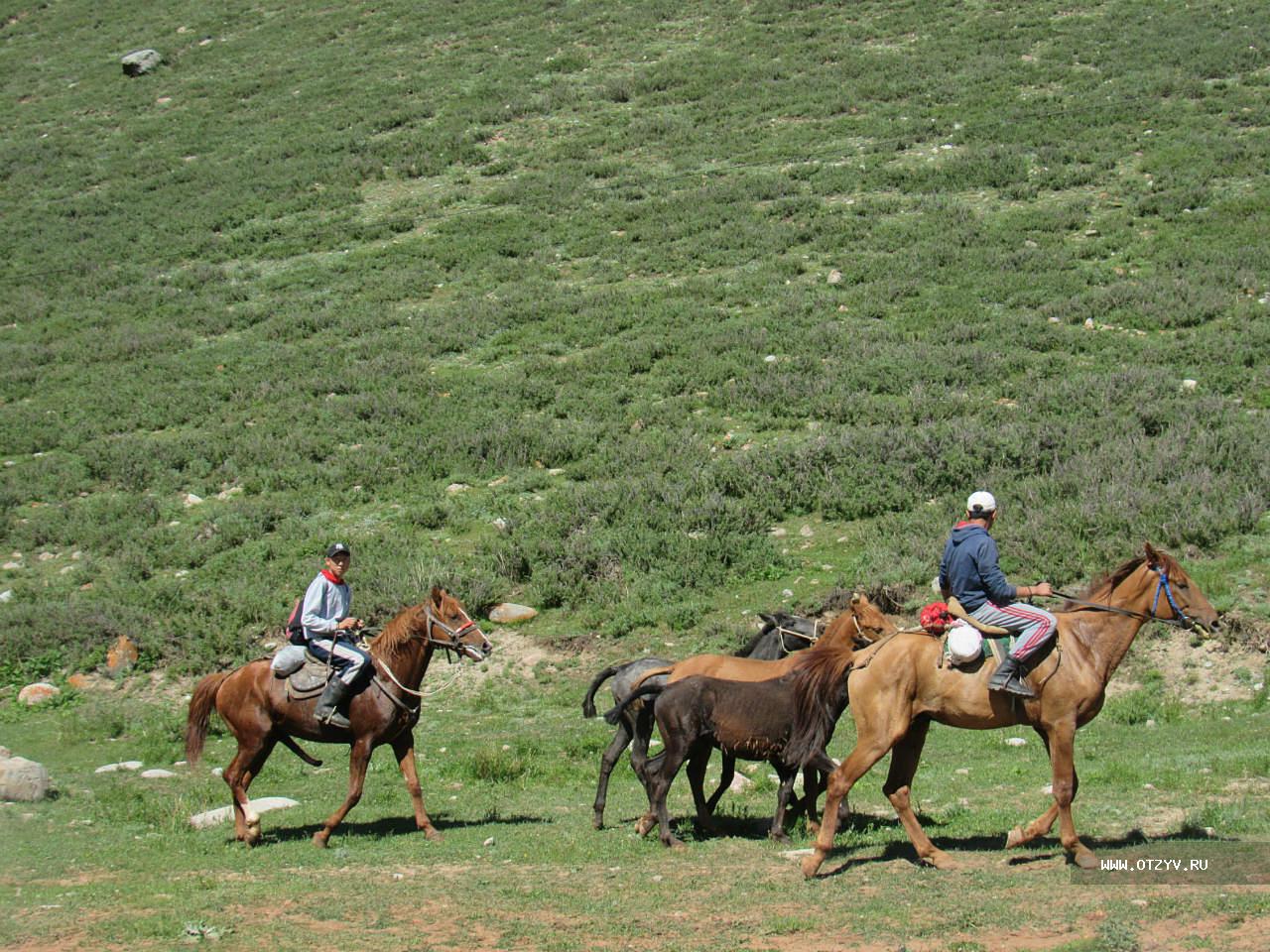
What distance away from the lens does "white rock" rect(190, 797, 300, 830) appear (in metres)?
12.0

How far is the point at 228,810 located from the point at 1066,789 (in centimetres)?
799

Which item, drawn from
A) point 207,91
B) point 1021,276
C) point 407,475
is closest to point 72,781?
point 407,475

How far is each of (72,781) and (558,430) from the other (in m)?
11.6

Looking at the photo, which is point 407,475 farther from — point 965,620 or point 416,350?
point 965,620

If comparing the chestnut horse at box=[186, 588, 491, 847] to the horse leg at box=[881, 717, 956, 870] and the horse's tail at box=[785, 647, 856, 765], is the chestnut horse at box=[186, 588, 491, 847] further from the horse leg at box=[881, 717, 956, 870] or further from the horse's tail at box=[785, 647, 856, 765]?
the horse leg at box=[881, 717, 956, 870]

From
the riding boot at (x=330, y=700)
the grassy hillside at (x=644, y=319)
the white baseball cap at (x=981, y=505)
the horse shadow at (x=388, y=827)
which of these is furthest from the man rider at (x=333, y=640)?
the grassy hillside at (x=644, y=319)

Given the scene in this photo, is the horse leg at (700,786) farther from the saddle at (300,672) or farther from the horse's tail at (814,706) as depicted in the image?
the saddle at (300,672)

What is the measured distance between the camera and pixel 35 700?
17.1m

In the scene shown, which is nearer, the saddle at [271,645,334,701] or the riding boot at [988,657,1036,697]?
the riding boot at [988,657,1036,697]

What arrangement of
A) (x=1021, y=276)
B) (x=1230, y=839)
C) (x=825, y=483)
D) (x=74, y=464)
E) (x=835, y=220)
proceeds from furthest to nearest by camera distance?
1. (x=835, y=220)
2. (x=1021, y=276)
3. (x=74, y=464)
4. (x=825, y=483)
5. (x=1230, y=839)

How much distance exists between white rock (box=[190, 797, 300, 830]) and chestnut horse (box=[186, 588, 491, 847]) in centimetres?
54

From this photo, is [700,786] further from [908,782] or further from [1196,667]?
[1196,667]

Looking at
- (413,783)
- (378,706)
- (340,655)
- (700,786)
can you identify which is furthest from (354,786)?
(700,786)

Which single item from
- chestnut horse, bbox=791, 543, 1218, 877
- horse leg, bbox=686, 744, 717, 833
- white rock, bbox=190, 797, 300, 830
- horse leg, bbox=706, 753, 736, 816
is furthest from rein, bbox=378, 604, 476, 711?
chestnut horse, bbox=791, 543, 1218, 877
